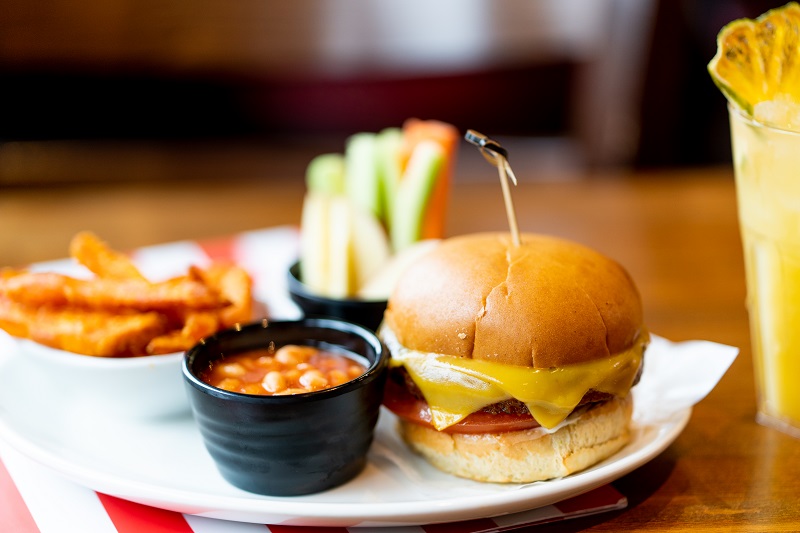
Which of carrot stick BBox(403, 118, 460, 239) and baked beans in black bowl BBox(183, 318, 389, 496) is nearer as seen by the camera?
baked beans in black bowl BBox(183, 318, 389, 496)

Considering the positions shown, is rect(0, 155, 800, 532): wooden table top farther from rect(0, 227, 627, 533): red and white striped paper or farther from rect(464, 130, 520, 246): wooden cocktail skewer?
rect(464, 130, 520, 246): wooden cocktail skewer

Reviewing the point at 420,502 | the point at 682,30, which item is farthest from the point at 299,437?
the point at 682,30

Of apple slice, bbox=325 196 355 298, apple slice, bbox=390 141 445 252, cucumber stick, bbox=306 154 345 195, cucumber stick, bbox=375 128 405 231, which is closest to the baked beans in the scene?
apple slice, bbox=325 196 355 298

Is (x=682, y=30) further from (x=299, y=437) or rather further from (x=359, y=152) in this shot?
(x=299, y=437)

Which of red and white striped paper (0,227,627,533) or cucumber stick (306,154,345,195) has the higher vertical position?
cucumber stick (306,154,345,195)

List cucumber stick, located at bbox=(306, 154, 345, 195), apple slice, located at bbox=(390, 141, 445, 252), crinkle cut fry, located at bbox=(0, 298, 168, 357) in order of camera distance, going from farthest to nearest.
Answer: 1. cucumber stick, located at bbox=(306, 154, 345, 195)
2. apple slice, located at bbox=(390, 141, 445, 252)
3. crinkle cut fry, located at bbox=(0, 298, 168, 357)

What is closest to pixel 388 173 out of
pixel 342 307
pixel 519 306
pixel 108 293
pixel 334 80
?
pixel 342 307

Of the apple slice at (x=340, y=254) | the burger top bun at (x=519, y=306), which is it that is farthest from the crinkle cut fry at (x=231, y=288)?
the burger top bun at (x=519, y=306)
